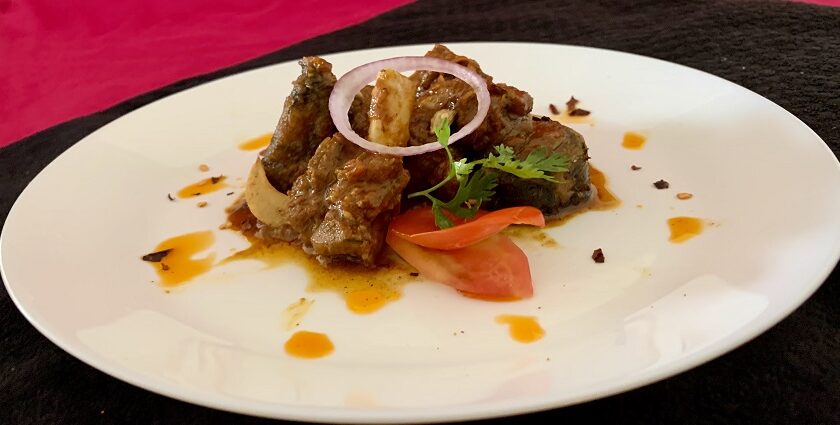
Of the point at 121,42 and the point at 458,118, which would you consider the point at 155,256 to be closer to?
the point at 458,118

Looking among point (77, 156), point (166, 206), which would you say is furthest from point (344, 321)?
point (77, 156)

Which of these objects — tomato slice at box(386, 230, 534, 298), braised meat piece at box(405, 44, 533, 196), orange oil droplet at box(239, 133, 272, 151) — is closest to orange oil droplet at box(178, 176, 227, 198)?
orange oil droplet at box(239, 133, 272, 151)

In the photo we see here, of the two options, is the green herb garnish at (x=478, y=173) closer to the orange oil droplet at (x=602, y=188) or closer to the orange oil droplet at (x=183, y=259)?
the orange oil droplet at (x=602, y=188)

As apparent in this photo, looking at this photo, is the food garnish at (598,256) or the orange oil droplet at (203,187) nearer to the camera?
the food garnish at (598,256)

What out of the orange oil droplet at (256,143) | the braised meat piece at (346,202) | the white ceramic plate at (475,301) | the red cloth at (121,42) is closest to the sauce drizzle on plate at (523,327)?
the white ceramic plate at (475,301)

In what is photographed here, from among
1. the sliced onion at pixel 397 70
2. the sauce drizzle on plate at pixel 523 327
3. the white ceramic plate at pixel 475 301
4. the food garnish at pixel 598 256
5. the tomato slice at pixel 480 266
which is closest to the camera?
the white ceramic plate at pixel 475 301

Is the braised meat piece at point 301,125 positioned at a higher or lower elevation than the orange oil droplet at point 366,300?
higher

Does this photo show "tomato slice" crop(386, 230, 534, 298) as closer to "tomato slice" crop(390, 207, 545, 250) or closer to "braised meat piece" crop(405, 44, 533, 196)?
"tomato slice" crop(390, 207, 545, 250)

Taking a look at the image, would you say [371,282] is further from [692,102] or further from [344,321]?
[692,102]
